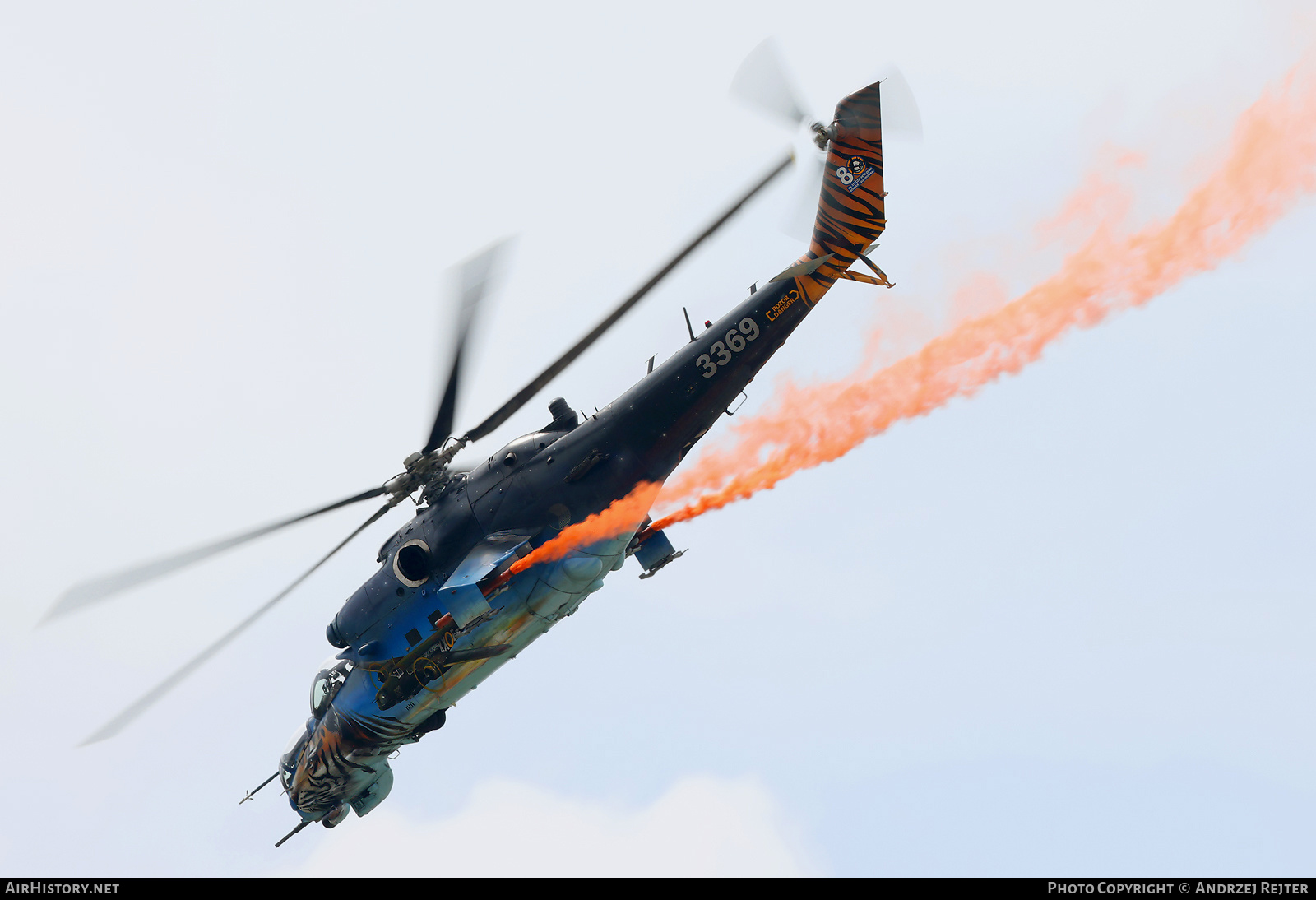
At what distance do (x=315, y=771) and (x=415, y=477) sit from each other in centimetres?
734

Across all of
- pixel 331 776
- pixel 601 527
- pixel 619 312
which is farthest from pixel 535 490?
A: pixel 331 776

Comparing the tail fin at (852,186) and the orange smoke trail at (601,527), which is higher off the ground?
the tail fin at (852,186)

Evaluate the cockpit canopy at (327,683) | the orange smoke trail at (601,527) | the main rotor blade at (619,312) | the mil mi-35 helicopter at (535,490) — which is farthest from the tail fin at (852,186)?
the cockpit canopy at (327,683)

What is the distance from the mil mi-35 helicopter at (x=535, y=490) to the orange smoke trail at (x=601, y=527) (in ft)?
0.36

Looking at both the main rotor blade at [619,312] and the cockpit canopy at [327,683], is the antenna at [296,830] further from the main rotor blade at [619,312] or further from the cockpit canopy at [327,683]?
the main rotor blade at [619,312]

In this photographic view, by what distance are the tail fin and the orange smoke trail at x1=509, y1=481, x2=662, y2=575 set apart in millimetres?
5558

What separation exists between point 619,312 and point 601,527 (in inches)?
164

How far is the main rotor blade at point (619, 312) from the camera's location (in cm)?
1838

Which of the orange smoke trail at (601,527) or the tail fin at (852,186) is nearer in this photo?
the orange smoke trail at (601,527)

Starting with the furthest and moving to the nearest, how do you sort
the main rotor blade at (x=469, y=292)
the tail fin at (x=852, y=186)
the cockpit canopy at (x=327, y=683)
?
the cockpit canopy at (x=327, y=683)
the tail fin at (x=852, y=186)
the main rotor blade at (x=469, y=292)

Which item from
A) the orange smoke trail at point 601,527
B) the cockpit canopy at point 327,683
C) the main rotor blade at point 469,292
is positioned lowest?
the orange smoke trail at point 601,527

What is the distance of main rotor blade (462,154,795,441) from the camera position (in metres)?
18.4
